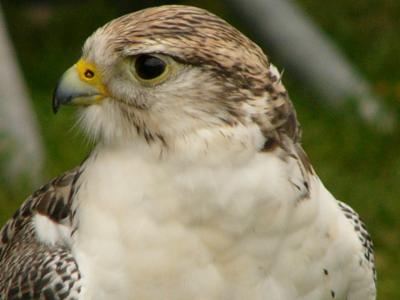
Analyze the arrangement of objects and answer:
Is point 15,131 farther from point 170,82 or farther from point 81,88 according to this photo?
point 170,82

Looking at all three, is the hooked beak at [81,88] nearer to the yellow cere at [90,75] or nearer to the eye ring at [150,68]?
the yellow cere at [90,75]

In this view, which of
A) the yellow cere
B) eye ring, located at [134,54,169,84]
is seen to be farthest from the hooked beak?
eye ring, located at [134,54,169,84]

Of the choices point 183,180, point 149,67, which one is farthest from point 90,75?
point 183,180

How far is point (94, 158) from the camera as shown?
448cm

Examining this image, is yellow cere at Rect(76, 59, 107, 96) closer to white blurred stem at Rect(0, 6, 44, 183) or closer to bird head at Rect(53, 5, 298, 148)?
bird head at Rect(53, 5, 298, 148)

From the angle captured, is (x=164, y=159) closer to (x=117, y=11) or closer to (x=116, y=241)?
(x=116, y=241)

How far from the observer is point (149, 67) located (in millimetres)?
4227

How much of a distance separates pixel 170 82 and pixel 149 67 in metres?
0.10

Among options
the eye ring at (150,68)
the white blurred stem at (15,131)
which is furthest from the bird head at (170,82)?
the white blurred stem at (15,131)

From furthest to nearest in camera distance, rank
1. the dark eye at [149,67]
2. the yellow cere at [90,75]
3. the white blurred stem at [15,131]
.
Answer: the white blurred stem at [15,131] < the yellow cere at [90,75] < the dark eye at [149,67]

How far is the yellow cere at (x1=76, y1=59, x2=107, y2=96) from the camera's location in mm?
4359

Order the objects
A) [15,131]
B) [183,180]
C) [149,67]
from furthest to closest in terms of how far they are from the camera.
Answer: [15,131], [183,180], [149,67]

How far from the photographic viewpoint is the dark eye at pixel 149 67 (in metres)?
4.23

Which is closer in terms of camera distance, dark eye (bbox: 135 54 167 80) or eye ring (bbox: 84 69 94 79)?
dark eye (bbox: 135 54 167 80)
